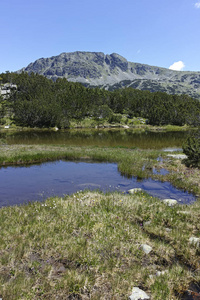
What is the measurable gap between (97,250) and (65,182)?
12178 millimetres

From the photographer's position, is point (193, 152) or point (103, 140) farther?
point (103, 140)

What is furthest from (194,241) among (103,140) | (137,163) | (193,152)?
(103,140)

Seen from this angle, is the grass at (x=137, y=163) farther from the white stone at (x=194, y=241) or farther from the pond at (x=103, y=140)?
the pond at (x=103, y=140)

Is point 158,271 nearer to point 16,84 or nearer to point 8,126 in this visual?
point 8,126

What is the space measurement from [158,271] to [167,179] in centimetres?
1429

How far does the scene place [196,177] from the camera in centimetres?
1881

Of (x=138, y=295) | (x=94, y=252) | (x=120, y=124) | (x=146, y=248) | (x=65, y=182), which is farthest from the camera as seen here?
(x=120, y=124)

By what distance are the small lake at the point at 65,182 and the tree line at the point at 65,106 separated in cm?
7732

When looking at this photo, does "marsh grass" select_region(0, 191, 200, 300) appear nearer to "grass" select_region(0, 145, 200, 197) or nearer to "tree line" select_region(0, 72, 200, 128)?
"grass" select_region(0, 145, 200, 197)

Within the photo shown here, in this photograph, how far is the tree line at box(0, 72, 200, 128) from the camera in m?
97.7

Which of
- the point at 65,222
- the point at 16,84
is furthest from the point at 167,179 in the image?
the point at 16,84

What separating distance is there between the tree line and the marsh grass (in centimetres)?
9206

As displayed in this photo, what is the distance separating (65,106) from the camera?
111812 millimetres

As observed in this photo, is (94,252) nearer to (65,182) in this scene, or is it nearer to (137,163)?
(65,182)
